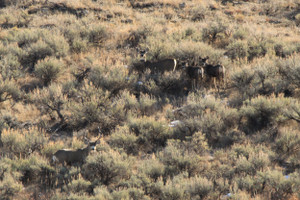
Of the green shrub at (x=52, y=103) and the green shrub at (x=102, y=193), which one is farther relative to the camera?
the green shrub at (x=52, y=103)

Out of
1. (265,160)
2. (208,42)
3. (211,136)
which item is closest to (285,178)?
(265,160)

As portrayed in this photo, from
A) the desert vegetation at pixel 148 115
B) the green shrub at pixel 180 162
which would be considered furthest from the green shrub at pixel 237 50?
the green shrub at pixel 180 162

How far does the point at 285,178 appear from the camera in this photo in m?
5.41

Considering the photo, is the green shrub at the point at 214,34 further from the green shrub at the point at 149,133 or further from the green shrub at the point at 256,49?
the green shrub at the point at 149,133

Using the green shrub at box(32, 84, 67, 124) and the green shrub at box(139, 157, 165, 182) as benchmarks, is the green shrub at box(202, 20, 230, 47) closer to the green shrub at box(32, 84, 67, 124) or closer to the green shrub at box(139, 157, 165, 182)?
the green shrub at box(32, 84, 67, 124)

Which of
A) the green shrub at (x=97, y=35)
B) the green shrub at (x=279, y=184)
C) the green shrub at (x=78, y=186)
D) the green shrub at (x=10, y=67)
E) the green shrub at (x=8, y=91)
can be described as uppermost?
the green shrub at (x=97, y=35)

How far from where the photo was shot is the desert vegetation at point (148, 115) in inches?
223

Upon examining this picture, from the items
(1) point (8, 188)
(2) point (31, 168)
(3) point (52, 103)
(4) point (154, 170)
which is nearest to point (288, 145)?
(4) point (154, 170)

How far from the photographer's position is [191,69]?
377 inches

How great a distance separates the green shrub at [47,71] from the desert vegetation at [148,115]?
3 cm

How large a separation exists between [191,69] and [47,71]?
4.48 meters

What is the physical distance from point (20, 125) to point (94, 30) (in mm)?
6471

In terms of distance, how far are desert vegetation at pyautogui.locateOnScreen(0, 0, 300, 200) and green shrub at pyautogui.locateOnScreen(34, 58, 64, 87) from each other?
31 mm

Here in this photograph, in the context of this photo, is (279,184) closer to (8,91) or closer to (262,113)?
(262,113)
